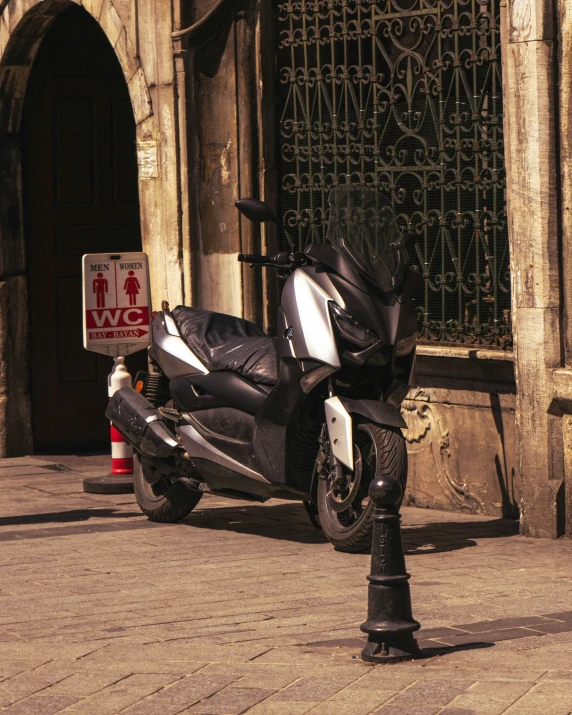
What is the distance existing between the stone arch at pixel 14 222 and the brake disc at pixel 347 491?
491 centimetres

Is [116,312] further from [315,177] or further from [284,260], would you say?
[284,260]

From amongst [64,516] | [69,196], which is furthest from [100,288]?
[69,196]

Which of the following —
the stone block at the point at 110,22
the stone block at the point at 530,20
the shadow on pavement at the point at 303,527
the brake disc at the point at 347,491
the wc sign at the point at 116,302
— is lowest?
the shadow on pavement at the point at 303,527

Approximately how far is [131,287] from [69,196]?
247 centimetres

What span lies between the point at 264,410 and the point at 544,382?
1.37 meters

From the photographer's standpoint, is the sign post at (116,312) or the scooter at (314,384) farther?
the sign post at (116,312)

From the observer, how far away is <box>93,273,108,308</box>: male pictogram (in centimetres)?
966

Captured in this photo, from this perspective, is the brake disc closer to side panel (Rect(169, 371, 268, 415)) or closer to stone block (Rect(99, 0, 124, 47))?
side panel (Rect(169, 371, 268, 415))

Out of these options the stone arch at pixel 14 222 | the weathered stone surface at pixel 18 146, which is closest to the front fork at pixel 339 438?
the weathered stone surface at pixel 18 146

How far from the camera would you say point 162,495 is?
840 cm

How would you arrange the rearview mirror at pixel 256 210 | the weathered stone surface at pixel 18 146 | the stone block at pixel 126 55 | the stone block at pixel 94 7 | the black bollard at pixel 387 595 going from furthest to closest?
the stone block at pixel 94 7 < the stone block at pixel 126 55 < the weathered stone surface at pixel 18 146 < the rearview mirror at pixel 256 210 < the black bollard at pixel 387 595

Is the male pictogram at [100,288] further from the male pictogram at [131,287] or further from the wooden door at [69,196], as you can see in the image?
the wooden door at [69,196]

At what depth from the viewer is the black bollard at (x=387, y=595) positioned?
5074 millimetres

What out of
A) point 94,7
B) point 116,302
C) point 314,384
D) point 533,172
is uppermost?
point 94,7
